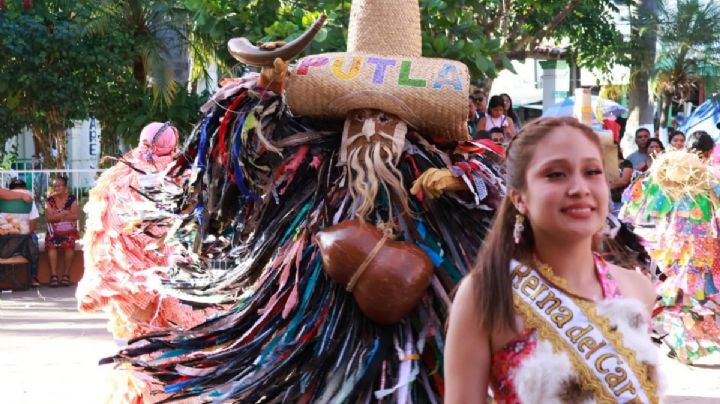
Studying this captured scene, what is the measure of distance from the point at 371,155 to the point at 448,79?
1.20 ft

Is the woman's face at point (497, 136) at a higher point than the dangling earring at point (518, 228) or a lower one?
higher

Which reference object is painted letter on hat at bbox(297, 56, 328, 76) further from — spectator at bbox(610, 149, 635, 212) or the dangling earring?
spectator at bbox(610, 149, 635, 212)

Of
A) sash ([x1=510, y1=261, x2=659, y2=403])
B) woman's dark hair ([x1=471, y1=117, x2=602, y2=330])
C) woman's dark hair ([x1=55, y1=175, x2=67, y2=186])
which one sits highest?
woman's dark hair ([x1=471, y1=117, x2=602, y2=330])

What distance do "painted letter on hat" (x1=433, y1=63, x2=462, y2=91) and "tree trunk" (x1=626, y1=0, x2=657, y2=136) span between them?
17.1 metres

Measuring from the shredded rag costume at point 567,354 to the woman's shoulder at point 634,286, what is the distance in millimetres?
114

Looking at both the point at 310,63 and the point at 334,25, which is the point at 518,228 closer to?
the point at 310,63

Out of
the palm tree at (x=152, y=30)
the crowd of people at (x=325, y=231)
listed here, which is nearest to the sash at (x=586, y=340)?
the crowd of people at (x=325, y=231)

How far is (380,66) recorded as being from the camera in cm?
404

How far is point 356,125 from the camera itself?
4035 millimetres

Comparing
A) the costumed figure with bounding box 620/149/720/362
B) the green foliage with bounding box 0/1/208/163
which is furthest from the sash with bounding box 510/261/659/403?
the green foliage with bounding box 0/1/208/163

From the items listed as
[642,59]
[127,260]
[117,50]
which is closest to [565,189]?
[127,260]

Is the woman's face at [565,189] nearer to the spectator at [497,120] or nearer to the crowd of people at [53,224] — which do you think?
the spectator at [497,120]

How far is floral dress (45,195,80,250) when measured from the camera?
12.8 meters

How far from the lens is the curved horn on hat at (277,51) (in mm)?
4133
